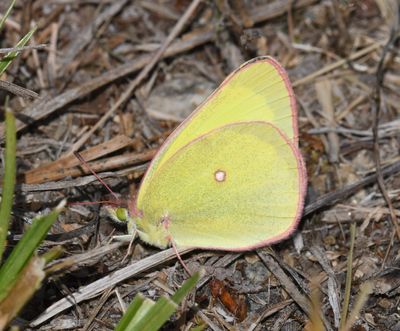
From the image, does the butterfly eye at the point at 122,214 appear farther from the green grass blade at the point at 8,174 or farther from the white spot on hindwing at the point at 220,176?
the green grass blade at the point at 8,174

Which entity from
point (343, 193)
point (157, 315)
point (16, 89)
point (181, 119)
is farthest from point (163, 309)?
point (181, 119)

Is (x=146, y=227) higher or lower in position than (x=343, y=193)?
higher

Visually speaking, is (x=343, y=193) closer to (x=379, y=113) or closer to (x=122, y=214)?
(x=379, y=113)

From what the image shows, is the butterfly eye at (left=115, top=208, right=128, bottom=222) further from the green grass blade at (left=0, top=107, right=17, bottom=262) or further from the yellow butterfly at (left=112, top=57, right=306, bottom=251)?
the green grass blade at (left=0, top=107, right=17, bottom=262)

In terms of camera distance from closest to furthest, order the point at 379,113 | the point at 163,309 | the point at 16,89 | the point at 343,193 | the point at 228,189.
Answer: the point at 163,309, the point at 228,189, the point at 16,89, the point at 343,193, the point at 379,113

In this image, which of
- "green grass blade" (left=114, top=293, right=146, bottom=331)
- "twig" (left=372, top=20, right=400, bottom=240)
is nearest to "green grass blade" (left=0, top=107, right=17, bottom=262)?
"green grass blade" (left=114, top=293, right=146, bottom=331)

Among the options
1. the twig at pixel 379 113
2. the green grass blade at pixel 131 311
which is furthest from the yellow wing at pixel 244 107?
the twig at pixel 379 113

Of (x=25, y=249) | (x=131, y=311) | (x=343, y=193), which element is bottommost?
(x=343, y=193)

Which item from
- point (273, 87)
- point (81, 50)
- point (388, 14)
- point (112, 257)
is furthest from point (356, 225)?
point (81, 50)
